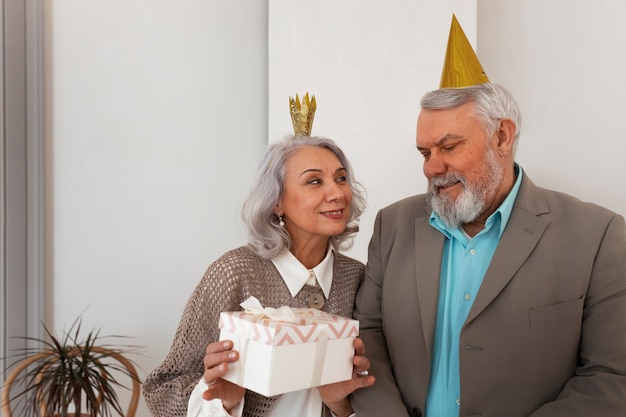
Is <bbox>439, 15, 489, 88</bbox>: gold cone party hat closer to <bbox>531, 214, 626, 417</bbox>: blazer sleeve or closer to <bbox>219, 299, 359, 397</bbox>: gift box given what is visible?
<bbox>531, 214, 626, 417</bbox>: blazer sleeve

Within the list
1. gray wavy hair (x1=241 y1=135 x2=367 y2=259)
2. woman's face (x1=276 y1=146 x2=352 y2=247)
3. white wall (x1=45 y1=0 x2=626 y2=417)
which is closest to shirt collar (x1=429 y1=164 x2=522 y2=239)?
woman's face (x1=276 y1=146 x2=352 y2=247)

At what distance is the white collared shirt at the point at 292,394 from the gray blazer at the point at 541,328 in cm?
17

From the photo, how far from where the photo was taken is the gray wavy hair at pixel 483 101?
1702 millimetres

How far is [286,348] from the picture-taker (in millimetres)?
1383

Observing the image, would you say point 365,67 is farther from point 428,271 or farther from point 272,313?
point 272,313

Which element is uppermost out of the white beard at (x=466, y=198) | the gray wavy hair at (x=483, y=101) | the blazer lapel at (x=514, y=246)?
the gray wavy hair at (x=483, y=101)

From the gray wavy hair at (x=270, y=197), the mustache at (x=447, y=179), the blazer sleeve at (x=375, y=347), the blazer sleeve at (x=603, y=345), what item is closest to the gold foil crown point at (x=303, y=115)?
the gray wavy hair at (x=270, y=197)

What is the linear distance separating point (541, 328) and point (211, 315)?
913 mm

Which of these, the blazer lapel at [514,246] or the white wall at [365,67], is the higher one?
the white wall at [365,67]

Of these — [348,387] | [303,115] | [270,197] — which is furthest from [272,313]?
[303,115]

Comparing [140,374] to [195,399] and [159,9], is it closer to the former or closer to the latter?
[195,399]

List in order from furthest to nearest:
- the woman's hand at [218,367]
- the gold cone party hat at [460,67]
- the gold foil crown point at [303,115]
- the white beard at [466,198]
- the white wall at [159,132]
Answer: the white wall at [159,132] → the gold foil crown point at [303,115] → the gold cone party hat at [460,67] → the white beard at [466,198] → the woman's hand at [218,367]

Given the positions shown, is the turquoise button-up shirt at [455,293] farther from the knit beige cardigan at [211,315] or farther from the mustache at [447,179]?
the knit beige cardigan at [211,315]

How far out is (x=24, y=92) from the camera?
288cm
